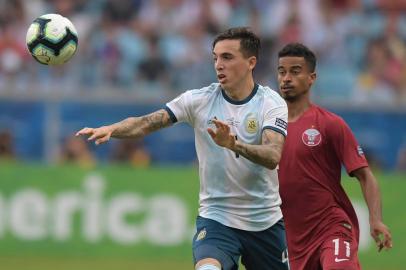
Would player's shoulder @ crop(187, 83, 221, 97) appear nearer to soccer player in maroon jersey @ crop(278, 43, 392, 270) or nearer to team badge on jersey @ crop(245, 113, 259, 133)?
team badge on jersey @ crop(245, 113, 259, 133)

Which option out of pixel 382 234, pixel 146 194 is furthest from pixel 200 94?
pixel 146 194

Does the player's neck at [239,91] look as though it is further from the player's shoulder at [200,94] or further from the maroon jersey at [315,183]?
the maroon jersey at [315,183]

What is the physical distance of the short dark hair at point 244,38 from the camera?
908cm

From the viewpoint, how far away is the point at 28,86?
17453 millimetres

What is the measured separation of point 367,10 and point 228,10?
105 inches

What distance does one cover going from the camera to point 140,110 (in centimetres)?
1766

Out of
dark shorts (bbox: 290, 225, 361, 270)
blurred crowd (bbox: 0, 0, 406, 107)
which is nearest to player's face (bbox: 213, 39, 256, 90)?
dark shorts (bbox: 290, 225, 361, 270)

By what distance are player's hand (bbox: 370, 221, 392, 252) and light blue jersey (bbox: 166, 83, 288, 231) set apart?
2.90 feet

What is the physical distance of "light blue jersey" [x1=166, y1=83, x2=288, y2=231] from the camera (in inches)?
352

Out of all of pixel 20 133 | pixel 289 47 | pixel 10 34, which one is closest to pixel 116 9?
pixel 10 34

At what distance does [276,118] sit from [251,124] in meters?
0.22

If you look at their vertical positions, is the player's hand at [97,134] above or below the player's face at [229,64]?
below

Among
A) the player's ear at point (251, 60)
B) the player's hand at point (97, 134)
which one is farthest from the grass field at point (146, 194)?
the player's hand at point (97, 134)

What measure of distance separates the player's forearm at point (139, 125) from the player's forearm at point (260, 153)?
3.07 ft
